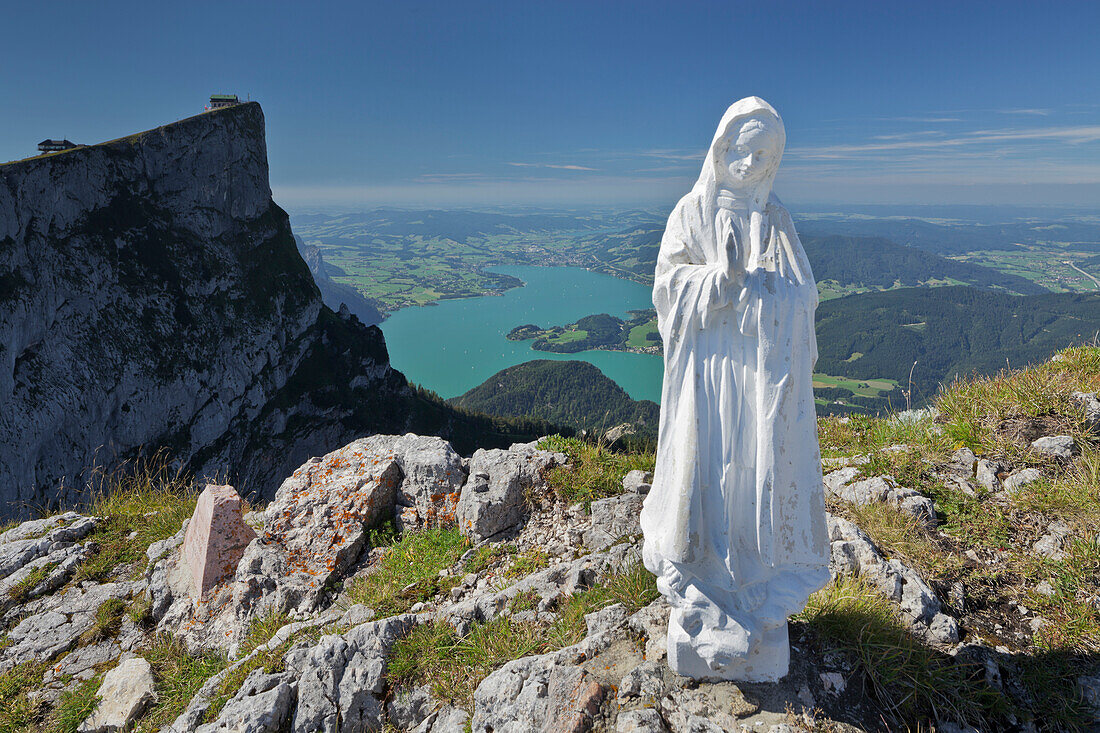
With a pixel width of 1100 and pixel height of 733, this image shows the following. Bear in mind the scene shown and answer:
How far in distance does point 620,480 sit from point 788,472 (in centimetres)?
359

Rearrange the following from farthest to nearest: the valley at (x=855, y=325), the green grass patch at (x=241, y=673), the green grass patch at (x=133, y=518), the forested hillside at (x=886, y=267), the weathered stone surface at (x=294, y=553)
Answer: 1. the forested hillside at (x=886, y=267)
2. the valley at (x=855, y=325)
3. the green grass patch at (x=133, y=518)
4. the weathered stone surface at (x=294, y=553)
5. the green grass patch at (x=241, y=673)

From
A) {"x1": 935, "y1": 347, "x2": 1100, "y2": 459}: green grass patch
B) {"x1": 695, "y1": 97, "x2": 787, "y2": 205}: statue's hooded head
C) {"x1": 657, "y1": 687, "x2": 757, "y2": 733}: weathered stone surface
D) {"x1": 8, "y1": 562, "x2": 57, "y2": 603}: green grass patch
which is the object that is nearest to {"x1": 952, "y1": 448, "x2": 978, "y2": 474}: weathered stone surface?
{"x1": 935, "y1": 347, "x2": 1100, "y2": 459}: green grass patch

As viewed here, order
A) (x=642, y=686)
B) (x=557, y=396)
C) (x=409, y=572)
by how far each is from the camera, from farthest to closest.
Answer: (x=557, y=396), (x=409, y=572), (x=642, y=686)

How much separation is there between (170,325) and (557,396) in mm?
57626

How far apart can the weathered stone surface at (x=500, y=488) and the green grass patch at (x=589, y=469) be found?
213 mm

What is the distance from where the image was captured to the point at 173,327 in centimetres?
6353

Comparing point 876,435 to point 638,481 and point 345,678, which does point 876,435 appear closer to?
point 638,481

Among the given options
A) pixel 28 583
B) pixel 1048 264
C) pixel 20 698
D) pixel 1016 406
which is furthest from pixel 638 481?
pixel 1048 264

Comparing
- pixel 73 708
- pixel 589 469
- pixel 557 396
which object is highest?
pixel 589 469

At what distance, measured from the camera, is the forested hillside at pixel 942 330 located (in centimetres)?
9288

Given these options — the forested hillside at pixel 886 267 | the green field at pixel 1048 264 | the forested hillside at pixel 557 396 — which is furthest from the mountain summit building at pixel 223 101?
the green field at pixel 1048 264

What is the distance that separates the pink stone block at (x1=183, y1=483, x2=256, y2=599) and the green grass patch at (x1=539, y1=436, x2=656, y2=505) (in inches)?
158

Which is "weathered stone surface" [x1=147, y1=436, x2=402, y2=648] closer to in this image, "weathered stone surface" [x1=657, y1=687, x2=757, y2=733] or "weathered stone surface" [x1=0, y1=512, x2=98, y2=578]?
"weathered stone surface" [x1=0, y1=512, x2=98, y2=578]

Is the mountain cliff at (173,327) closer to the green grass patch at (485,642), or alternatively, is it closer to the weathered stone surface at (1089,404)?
the green grass patch at (485,642)
